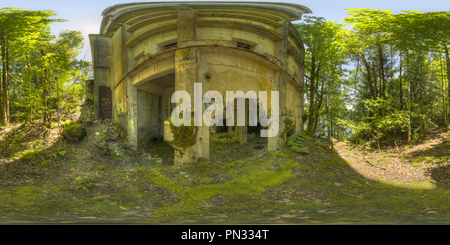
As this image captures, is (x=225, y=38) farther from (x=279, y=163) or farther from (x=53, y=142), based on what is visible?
(x=53, y=142)

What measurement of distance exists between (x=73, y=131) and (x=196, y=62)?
4.44 meters

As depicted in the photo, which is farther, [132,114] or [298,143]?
[132,114]

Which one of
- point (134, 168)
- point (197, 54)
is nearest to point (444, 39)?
point (197, 54)

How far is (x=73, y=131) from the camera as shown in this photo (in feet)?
18.3

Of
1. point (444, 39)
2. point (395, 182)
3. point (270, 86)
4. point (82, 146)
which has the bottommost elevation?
point (395, 182)

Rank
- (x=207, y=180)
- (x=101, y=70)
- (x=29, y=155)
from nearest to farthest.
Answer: (x=29, y=155) < (x=207, y=180) < (x=101, y=70)

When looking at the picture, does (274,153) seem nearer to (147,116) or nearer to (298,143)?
(298,143)

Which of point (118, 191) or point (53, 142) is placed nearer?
point (118, 191)

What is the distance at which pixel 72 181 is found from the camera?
4090 mm

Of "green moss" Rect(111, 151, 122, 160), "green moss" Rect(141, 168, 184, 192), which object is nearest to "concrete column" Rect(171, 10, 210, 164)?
"green moss" Rect(141, 168, 184, 192)

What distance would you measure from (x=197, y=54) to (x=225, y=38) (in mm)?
1037

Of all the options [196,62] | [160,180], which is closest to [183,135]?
[160,180]

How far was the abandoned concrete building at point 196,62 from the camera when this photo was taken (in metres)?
4.77

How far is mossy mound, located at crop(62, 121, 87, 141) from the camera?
5252mm
